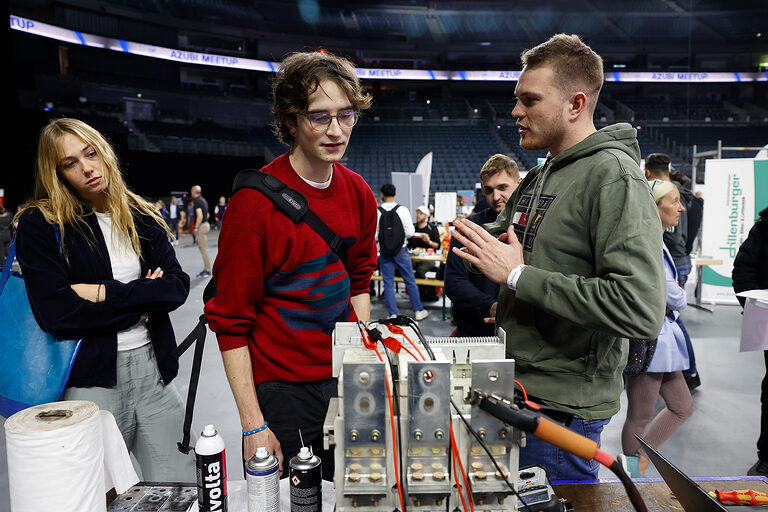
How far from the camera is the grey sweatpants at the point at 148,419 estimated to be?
1664 mm

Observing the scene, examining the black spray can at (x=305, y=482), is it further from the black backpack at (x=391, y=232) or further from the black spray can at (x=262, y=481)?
the black backpack at (x=391, y=232)

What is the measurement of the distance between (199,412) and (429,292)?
13.5 ft

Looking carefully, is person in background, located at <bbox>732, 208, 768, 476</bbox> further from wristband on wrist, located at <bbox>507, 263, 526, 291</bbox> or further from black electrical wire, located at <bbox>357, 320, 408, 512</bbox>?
black electrical wire, located at <bbox>357, 320, 408, 512</bbox>

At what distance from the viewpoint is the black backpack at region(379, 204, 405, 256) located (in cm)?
551

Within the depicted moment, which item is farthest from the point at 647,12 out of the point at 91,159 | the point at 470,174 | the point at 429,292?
the point at 91,159

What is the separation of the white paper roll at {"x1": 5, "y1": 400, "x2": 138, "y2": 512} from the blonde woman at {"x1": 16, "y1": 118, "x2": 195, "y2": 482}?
2.65 feet

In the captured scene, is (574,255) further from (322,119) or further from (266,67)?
(266,67)

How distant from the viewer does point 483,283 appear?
2523 mm

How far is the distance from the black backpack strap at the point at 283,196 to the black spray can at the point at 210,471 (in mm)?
567

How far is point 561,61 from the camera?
1.15 m

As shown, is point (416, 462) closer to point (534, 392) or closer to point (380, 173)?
point (534, 392)

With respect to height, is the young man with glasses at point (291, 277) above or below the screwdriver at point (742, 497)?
above

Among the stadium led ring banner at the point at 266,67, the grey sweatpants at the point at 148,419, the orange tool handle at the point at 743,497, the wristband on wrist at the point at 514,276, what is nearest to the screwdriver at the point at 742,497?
the orange tool handle at the point at 743,497

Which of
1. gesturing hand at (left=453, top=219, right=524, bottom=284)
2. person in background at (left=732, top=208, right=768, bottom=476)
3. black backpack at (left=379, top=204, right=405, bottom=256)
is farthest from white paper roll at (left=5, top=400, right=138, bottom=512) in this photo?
black backpack at (left=379, top=204, right=405, bottom=256)
